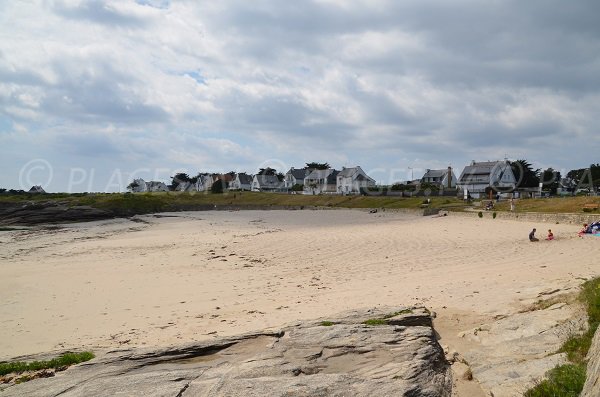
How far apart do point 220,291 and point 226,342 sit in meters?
6.69

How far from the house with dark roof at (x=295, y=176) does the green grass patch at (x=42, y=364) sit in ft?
384

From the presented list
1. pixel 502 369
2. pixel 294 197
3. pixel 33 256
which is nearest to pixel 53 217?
pixel 33 256

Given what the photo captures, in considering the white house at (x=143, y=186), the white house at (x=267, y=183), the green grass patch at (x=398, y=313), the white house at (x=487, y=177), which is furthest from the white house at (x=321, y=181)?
the green grass patch at (x=398, y=313)

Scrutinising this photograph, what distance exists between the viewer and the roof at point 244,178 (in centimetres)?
13998

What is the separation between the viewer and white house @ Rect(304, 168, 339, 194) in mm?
112312

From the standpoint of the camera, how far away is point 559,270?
1410 cm

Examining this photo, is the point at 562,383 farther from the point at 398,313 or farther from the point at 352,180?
the point at 352,180

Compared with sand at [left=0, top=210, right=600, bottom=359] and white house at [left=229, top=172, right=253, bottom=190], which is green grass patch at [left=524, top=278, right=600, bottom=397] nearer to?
sand at [left=0, top=210, right=600, bottom=359]

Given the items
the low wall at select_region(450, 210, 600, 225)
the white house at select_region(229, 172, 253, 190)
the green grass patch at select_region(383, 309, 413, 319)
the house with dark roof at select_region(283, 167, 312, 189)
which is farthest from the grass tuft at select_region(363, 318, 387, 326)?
the white house at select_region(229, 172, 253, 190)

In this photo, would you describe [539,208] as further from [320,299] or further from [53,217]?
[53,217]

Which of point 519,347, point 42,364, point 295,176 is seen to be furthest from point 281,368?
point 295,176

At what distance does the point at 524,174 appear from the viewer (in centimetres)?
8344

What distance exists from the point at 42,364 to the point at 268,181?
124 meters

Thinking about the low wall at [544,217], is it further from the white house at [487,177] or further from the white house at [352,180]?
the white house at [352,180]
